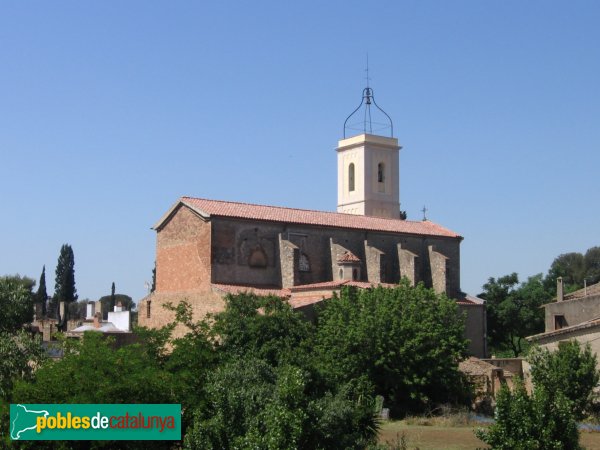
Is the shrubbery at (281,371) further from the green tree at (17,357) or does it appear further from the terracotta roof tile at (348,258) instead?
the terracotta roof tile at (348,258)

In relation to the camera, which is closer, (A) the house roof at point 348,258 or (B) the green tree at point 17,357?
(B) the green tree at point 17,357

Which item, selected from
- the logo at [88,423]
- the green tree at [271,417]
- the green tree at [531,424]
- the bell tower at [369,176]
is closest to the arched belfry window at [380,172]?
the bell tower at [369,176]

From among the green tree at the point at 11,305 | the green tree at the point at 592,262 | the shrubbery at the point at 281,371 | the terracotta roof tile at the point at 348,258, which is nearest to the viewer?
the shrubbery at the point at 281,371

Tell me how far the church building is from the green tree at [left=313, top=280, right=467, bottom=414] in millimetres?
4082

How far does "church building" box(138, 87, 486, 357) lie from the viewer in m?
40.5

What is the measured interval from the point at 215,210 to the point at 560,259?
61325 mm

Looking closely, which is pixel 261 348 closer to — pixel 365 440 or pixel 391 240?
pixel 365 440

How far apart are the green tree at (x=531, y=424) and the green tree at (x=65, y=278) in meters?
58.6

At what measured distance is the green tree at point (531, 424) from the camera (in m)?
18.4

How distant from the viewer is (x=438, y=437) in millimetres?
27281

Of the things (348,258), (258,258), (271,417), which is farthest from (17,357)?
(348,258)

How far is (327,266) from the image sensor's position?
4356 centimetres

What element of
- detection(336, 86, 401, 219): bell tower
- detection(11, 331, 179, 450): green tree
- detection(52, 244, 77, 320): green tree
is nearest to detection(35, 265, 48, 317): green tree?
detection(52, 244, 77, 320): green tree

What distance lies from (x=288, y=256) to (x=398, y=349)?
10.2 m
